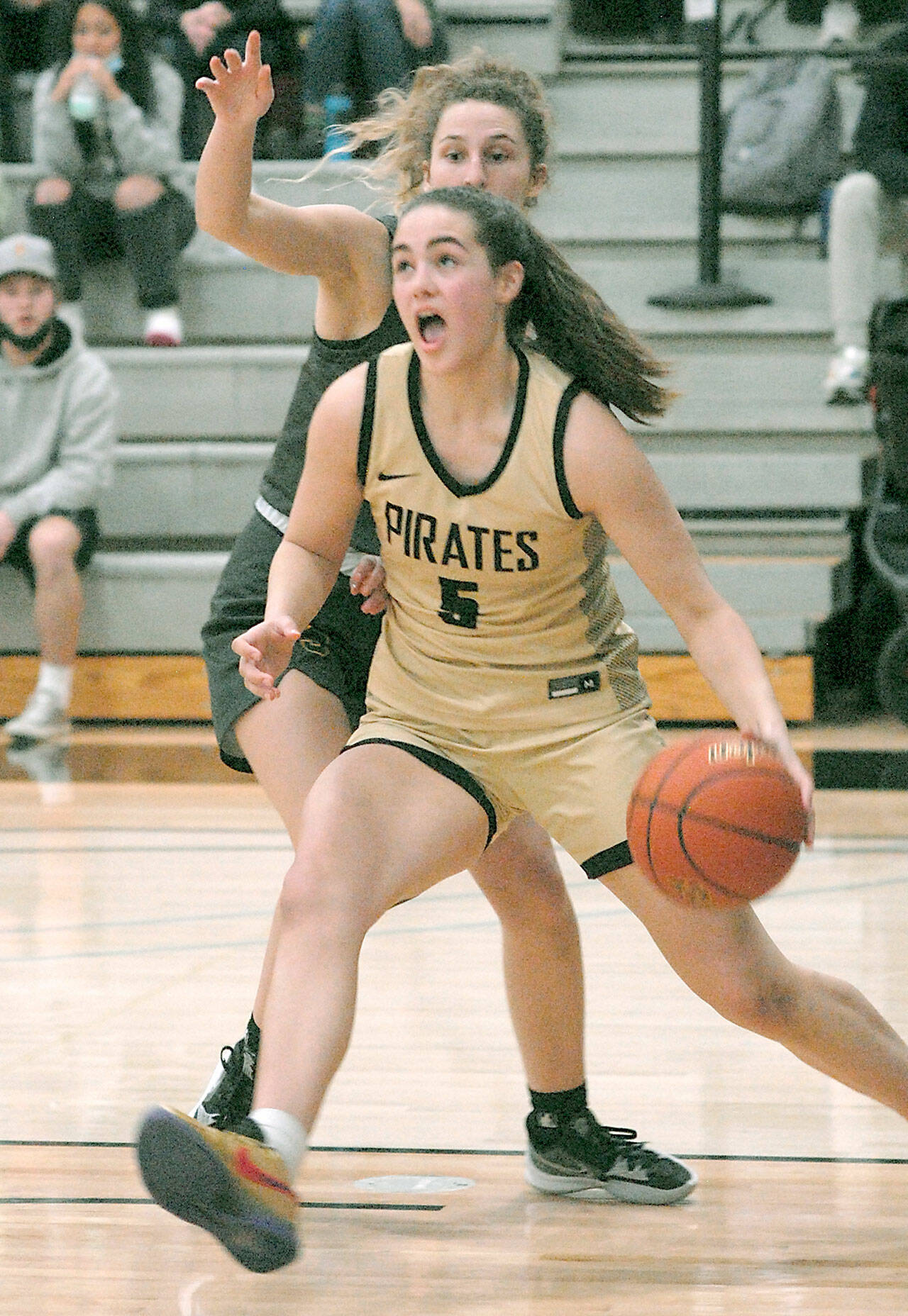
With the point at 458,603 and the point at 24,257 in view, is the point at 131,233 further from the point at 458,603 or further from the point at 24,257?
the point at 458,603

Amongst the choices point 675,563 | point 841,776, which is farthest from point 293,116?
point 675,563

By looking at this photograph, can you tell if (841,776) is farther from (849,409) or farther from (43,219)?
(43,219)

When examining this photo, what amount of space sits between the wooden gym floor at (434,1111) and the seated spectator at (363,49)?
159 inches

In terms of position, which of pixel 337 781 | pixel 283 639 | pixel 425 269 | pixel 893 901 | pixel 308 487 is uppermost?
pixel 425 269

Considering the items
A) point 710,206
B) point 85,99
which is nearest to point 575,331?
point 710,206

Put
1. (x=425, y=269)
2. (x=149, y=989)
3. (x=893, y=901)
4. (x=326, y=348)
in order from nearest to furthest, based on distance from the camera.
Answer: (x=425, y=269) < (x=326, y=348) < (x=149, y=989) < (x=893, y=901)

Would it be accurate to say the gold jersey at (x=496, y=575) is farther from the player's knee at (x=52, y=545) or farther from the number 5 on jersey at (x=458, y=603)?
the player's knee at (x=52, y=545)

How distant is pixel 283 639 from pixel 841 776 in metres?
3.91

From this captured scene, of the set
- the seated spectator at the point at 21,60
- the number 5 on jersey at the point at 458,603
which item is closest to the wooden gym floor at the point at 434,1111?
the number 5 on jersey at the point at 458,603

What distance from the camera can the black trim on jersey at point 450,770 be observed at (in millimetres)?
2566

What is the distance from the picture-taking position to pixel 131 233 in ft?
26.4

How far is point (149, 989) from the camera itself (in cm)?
397

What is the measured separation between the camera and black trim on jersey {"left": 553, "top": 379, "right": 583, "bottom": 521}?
2.49 m

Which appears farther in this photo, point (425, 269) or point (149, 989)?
point (149, 989)
